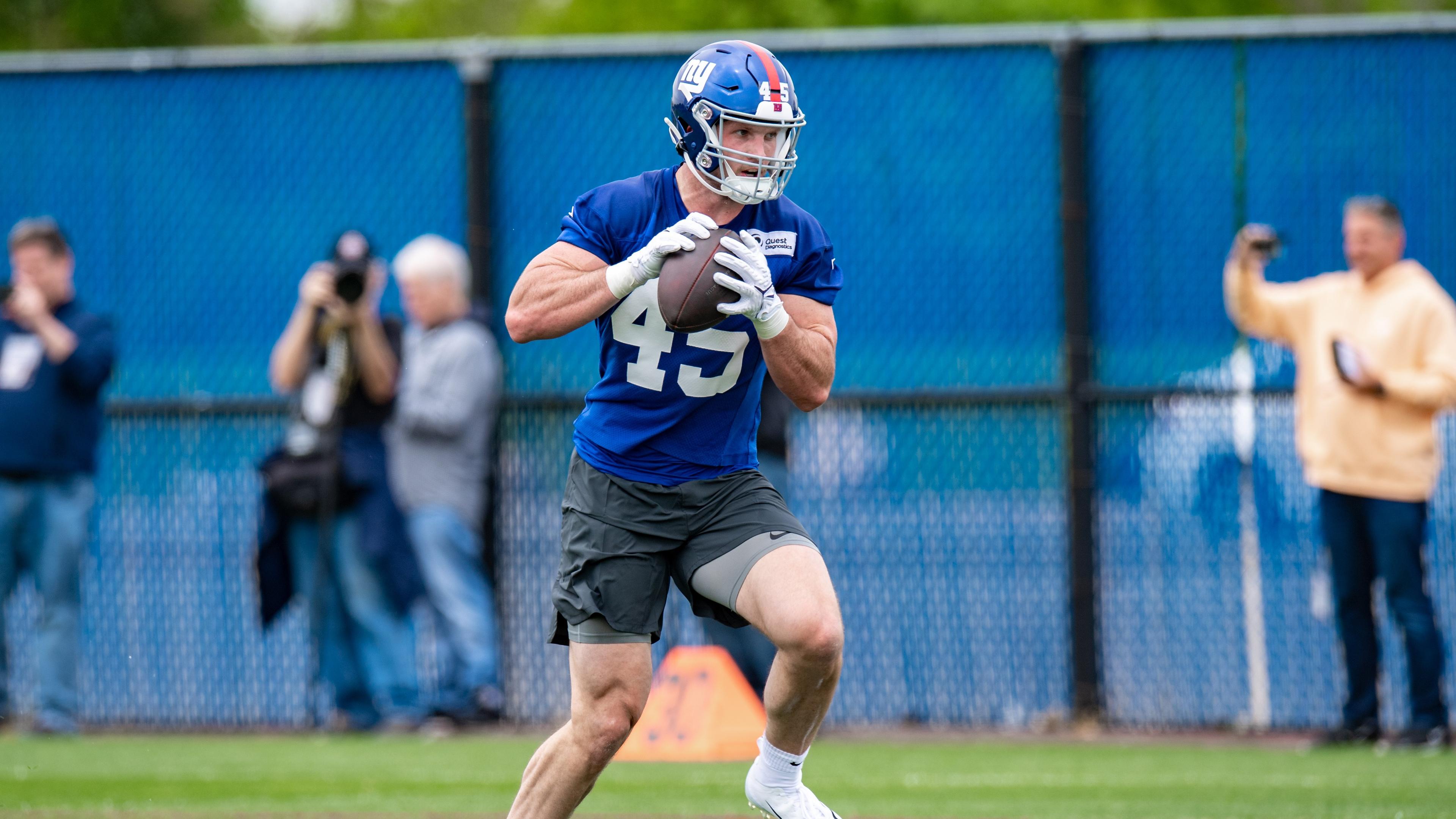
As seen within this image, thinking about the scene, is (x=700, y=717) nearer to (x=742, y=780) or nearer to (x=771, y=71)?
(x=742, y=780)

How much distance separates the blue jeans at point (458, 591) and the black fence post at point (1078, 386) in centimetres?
303

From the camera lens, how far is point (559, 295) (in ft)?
13.6

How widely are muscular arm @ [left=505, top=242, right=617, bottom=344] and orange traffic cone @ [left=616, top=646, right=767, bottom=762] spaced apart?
11.3 feet

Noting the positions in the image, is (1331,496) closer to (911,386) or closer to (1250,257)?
(1250,257)

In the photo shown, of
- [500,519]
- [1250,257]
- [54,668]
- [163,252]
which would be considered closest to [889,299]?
[1250,257]

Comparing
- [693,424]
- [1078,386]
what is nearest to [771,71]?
[693,424]

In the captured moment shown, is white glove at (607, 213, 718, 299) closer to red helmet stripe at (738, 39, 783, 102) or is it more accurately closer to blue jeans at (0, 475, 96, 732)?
red helmet stripe at (738, 39, 783, 102)

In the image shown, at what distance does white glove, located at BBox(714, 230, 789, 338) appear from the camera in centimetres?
399

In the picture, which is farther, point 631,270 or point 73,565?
point 73,565

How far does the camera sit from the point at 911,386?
8.66 meters

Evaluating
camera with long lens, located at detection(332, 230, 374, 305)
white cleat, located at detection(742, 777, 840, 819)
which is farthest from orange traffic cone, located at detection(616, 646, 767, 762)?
white cleat, located at detection(742, 777, 840, 819)

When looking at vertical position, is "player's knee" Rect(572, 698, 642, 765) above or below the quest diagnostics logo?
below

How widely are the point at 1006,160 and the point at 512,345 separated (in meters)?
2.83

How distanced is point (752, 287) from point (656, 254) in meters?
0.26
